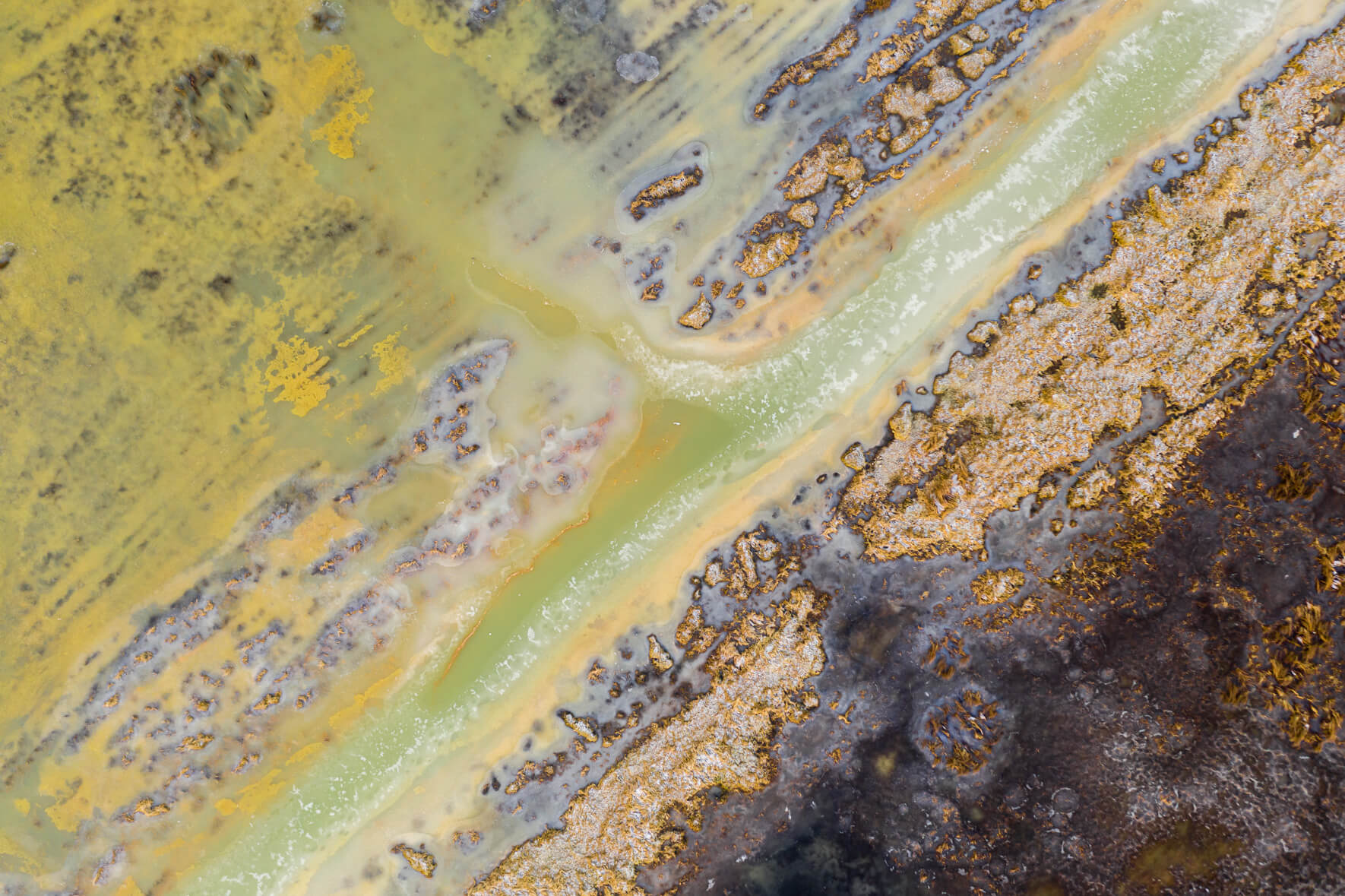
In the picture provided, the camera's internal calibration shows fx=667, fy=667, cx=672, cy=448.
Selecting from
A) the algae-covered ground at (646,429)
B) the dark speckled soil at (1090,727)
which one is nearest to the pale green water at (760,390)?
the algae-covered ground at (646,429)

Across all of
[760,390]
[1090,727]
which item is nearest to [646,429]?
[760,390]

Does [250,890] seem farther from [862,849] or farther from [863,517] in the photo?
[863,517]

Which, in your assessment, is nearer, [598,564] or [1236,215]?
[1236,215]

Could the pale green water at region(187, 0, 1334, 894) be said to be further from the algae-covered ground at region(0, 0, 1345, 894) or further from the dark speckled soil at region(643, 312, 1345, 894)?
the dark speckled soil at region(643, 312, 1345, 894)

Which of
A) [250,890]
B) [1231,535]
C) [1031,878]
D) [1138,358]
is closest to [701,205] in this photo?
[1138,358]

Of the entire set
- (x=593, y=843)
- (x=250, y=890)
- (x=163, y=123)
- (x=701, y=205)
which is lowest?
(x=593, y=843)

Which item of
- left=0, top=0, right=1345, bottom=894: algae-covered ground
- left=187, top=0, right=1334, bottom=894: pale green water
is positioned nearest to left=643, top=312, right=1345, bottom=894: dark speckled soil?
left=0, top=0, right=1345, bottom=894: algae-covered ground

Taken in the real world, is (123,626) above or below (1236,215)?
above

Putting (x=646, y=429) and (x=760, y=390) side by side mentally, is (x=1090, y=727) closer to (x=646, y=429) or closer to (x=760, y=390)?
(x=760, y=390)
